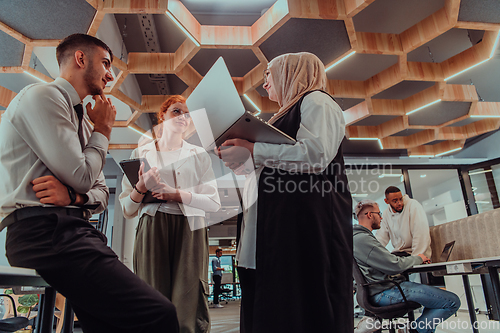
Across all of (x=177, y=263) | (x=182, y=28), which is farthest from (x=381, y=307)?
(x=182, y=28)

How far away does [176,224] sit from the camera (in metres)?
1.53

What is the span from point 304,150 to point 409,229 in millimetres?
3132

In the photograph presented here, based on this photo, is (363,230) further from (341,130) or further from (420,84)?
(420,84)

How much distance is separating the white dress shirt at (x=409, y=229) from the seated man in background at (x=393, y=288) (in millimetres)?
1118

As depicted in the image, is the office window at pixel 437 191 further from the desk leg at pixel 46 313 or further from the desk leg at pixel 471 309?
the desk leg at pixel 46 313

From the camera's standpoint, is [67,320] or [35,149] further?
[67,320]

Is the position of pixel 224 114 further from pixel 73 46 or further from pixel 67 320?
pixel 67 320

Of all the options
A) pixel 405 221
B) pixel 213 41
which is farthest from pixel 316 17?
pixel 405 221

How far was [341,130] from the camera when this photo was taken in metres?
1.17

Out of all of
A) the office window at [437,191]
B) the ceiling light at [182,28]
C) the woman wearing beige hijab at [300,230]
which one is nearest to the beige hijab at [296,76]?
the woman wearing beige hijab at [300,230]

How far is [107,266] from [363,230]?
2.13 m

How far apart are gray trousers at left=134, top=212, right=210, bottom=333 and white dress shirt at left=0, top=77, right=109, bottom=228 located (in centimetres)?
55

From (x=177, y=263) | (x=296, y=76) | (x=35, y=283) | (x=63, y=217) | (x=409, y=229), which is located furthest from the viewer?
(x=409, y=229)

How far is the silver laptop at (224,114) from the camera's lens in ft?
3.50
